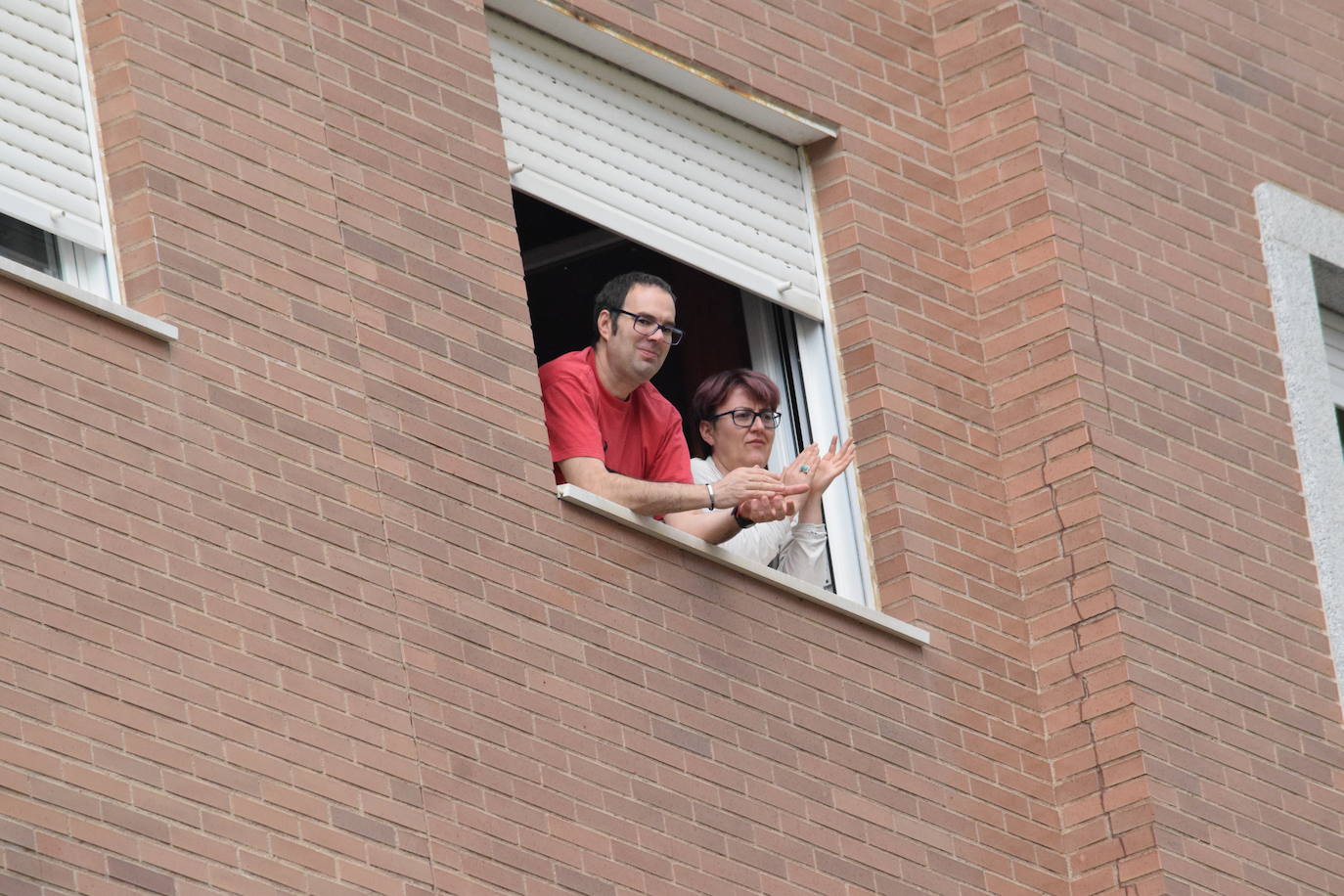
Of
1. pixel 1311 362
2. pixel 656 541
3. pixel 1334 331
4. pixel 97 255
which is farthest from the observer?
pixel 1334 331

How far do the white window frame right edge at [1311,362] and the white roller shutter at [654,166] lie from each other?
230 centimetres

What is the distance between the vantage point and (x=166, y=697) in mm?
9867

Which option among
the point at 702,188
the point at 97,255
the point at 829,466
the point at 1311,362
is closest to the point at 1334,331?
the point at 1311,362

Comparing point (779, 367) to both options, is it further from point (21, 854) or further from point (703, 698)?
point (21, 854)

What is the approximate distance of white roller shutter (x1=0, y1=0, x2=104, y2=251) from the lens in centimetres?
1052

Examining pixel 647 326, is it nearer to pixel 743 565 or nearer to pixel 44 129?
pixel 743 565

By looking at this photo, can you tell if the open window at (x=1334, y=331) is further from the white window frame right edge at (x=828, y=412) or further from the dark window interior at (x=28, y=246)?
the dark window interior at (x=28, y=246)

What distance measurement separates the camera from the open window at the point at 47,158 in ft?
34.5

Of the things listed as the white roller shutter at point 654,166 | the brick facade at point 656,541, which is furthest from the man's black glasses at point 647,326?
the white roller shutter at point 654,166

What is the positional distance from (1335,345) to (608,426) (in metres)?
4.77

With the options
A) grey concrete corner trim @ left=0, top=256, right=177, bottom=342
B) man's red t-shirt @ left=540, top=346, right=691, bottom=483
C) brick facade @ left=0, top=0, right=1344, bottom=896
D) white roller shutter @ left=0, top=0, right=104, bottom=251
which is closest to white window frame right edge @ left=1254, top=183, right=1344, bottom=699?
brick facade @ left=0, top=0, right=1344, bottom=896

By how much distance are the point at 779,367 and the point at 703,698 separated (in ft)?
7.32

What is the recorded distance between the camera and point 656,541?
11.6 metres

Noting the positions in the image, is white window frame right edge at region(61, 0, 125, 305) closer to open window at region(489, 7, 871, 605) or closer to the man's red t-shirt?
the man's red t-shirt
